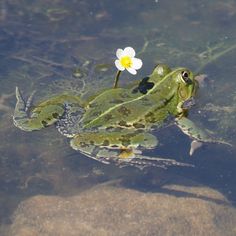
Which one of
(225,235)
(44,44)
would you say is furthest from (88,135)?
(44,44)

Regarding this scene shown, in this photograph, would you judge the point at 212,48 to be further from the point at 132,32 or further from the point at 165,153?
the point at 165,153

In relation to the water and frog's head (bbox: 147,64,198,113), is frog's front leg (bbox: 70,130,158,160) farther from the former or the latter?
frog's head (bbox: 147,64,198,113)

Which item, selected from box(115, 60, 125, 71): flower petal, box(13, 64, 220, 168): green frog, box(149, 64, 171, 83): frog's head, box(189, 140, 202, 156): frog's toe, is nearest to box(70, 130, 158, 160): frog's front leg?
box(13, 64, 220, 168): green frog

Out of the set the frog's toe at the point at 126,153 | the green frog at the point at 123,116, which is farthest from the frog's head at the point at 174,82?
the frog's toe at the point at 126,153

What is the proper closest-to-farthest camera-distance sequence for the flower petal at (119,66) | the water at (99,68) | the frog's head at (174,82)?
the water at (99,68) < the flower petal at (119,66) < the frog's head at (174,82)

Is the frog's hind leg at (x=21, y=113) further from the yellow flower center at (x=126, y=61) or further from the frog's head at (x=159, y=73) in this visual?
the frog's head at (x=159, y=73)
